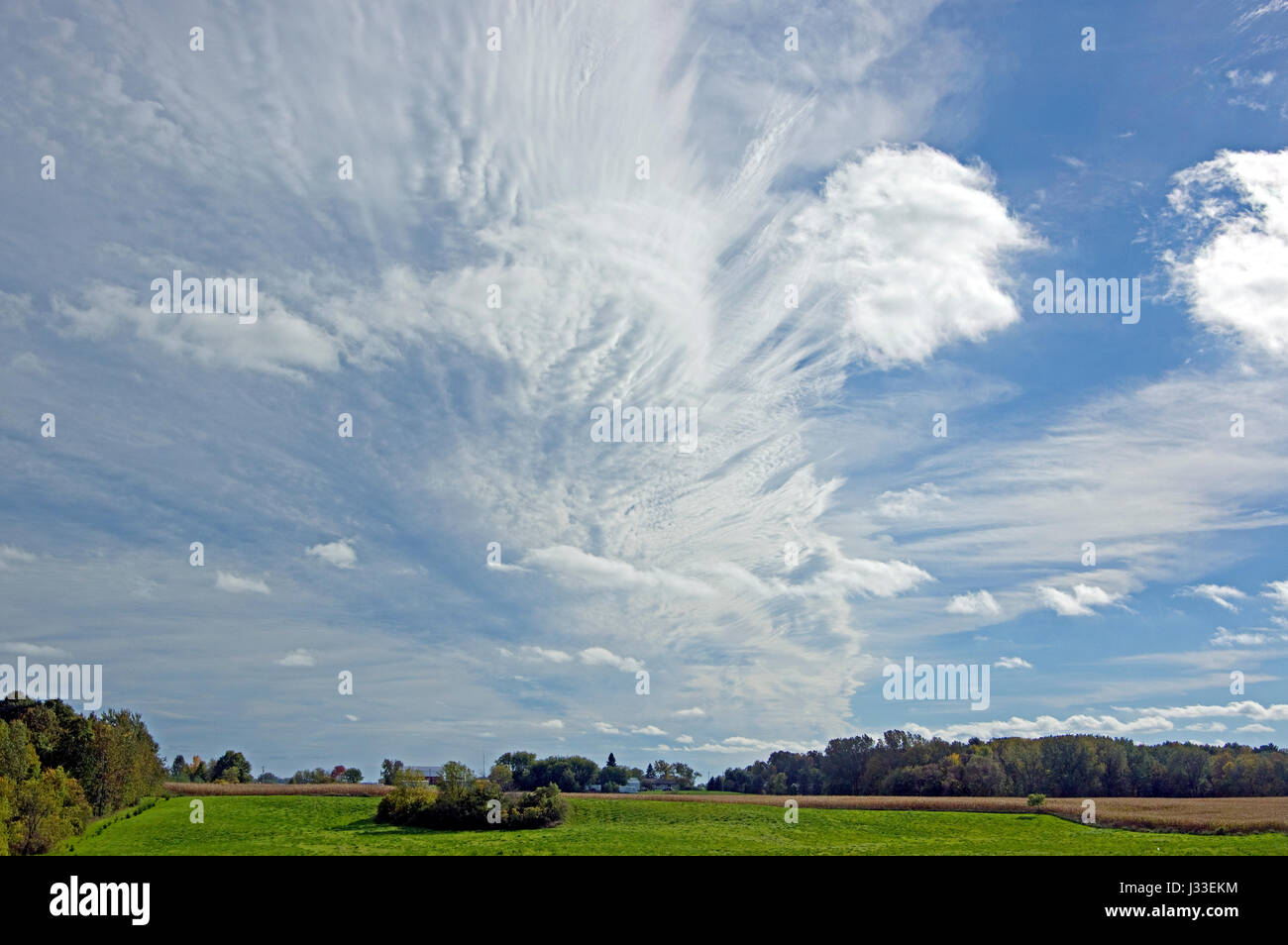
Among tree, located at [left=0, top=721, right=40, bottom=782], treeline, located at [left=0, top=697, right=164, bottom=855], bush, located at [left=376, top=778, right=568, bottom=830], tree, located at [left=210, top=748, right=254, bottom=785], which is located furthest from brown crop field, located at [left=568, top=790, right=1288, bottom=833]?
tree, located at [left=210, top=748, right=254, bottom=785]

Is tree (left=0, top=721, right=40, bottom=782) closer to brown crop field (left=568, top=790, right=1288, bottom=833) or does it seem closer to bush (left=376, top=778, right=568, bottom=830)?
bush (left=376, top=778, right=568, bottom=830)

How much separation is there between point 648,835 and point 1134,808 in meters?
50.3

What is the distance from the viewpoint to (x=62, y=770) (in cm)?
7212

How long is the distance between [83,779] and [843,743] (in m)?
105

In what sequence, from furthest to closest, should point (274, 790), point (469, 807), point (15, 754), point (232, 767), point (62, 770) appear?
point (232, 767)
point (274, 790)
point (469, 807)
point (62, 770)
point (15, 754)

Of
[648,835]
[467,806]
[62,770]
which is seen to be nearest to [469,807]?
[467,806]

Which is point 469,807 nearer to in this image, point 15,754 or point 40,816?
point 40,816

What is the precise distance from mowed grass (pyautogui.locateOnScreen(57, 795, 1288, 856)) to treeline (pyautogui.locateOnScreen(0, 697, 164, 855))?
3097 millimetres

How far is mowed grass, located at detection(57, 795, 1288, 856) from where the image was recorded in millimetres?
70812

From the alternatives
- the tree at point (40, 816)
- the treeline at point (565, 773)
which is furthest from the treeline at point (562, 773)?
the tree at point (40, 816)

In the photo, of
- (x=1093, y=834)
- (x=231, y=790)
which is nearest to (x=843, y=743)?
(x=1093, y=834)
